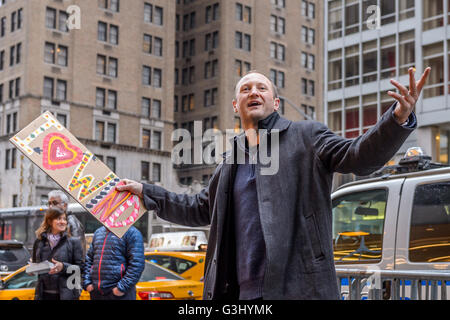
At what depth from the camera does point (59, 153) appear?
12.6 ft

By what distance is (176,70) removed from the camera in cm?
8006

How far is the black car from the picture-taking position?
1489 cm

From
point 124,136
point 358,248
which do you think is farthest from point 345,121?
point 358,248

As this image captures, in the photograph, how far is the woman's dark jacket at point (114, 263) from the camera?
26.9 ft

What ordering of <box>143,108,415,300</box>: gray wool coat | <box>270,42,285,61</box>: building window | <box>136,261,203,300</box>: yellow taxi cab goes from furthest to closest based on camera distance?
<box>270,42,285,61</box>: building window → <box>136,261,203,300</box>: yellow taxi cab → <box>143,108,415,300</box>: gray wool coat

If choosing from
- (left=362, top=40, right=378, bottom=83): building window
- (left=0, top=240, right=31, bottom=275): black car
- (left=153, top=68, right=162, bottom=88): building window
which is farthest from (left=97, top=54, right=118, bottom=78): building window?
(left=0, top=240, right=31, bottom=275): black car

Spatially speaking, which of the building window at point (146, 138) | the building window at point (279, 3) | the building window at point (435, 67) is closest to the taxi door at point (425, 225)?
the building window at point (435, 67)

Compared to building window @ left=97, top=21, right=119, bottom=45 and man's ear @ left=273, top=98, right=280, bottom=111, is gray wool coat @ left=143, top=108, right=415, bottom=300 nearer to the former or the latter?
man's ear @ left=273, top=98, right=280, bottom=111

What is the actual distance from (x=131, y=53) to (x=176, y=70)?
42.9 feet

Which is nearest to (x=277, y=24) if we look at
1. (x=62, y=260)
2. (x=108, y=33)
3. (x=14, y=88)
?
(x=108, y=33)

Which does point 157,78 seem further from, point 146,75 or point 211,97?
point 211,97

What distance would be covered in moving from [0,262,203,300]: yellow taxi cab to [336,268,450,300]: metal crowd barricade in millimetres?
5482

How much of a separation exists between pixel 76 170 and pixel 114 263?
4565 millimetres
